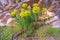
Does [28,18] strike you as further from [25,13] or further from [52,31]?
[52,31]

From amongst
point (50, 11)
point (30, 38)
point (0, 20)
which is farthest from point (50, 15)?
point (0, 20)

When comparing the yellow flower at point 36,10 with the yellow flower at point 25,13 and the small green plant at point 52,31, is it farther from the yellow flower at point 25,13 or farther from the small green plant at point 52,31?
the small green plant at point 52,31

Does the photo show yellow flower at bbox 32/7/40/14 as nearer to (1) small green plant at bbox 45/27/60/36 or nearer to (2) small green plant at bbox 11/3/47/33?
(2) small green plant at bbox 11/3/47/33

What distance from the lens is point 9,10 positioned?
254cm

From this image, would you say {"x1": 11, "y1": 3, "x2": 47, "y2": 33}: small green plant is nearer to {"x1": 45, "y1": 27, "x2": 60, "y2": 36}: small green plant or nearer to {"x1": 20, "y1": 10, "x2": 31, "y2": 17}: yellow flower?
{"x1": 20, "y1": 10, "x2": 31, "y2": 17}: yellow flower

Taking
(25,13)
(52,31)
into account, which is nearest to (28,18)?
(25,13)

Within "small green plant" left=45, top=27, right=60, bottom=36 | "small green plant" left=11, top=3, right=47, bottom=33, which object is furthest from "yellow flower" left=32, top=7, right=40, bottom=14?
"small green plant" left=45, top=27, right=60, bottom=36

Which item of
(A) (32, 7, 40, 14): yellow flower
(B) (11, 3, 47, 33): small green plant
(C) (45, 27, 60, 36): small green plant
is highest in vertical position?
(A) (32, 7, 40, 14): yellow flower

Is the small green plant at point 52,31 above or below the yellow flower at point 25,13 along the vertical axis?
below

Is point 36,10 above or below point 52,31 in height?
above

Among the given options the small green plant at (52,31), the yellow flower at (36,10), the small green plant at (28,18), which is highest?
the yellow flower at (36,10)

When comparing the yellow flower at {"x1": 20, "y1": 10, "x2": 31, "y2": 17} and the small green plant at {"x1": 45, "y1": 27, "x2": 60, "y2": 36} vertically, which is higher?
the yellow flower at {"x1": 20, "y1": 10, "x2": 31, "y2": 17}

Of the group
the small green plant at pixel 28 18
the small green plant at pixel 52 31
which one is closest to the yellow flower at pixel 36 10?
the small green plant at pixel 28 18

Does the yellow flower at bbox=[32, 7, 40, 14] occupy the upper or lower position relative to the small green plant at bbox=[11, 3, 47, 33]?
upper
